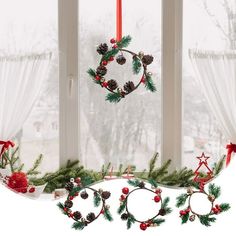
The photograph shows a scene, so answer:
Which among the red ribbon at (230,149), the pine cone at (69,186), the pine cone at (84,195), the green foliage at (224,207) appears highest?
the red ribbon at (230,149)

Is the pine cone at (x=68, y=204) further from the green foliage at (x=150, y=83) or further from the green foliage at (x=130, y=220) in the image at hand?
the green foliage at (x=150, y=83)

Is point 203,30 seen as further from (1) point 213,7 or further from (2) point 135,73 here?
(2) point 135,73

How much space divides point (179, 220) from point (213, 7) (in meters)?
0.60

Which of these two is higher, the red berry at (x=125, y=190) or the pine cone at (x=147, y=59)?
the pine cone at (x=147, y=59)

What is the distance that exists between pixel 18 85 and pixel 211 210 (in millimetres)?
637

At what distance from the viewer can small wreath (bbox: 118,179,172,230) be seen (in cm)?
132

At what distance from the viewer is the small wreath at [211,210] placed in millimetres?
1339

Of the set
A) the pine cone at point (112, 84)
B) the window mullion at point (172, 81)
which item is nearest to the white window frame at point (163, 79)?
the window mullion at point (172, 81)

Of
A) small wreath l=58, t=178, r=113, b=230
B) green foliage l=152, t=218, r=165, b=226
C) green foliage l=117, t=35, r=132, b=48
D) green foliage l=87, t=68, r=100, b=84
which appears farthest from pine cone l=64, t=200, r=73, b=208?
green foliage l=117, t=35, r=132, b=48

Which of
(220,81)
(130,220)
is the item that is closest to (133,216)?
(130,220)

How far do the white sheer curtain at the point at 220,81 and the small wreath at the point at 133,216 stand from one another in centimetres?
26

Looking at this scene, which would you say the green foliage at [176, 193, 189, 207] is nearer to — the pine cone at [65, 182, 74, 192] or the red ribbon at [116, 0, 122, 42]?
the pine cone at [65, 182, 74, 192]

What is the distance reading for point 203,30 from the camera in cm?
138

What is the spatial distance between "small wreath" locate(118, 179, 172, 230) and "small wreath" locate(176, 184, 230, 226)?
0.05 metres
